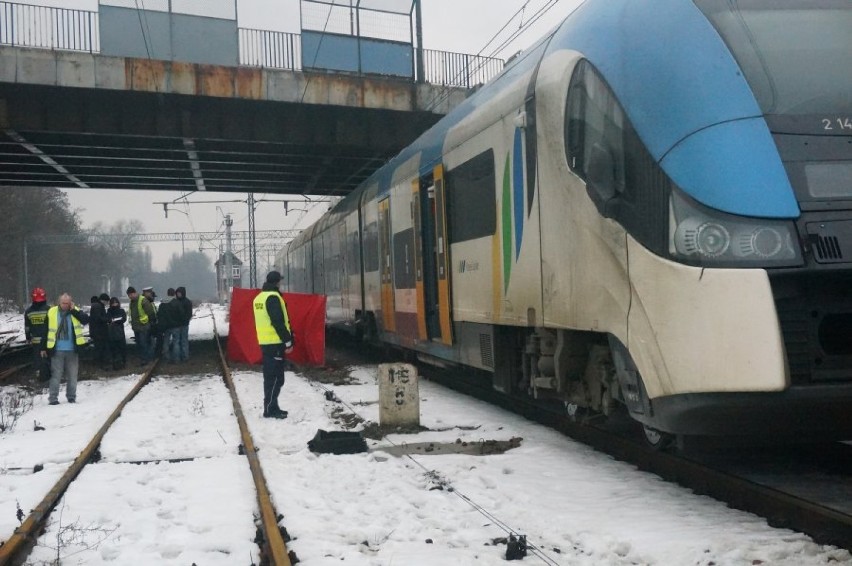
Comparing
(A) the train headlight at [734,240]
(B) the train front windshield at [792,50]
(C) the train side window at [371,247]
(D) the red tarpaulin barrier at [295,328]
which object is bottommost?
(D) the red tarpaulin barrier at [295,328]

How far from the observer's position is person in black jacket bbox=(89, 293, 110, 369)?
16.5 m

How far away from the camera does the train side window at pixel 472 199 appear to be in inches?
322

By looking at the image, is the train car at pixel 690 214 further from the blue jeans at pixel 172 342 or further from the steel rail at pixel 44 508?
the blue jeans at pixel 172 342

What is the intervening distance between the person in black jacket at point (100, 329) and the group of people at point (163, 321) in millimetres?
560

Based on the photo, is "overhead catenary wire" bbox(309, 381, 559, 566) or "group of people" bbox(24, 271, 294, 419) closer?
"overhead catenary wire" bbox(309, 381, 559, 566)

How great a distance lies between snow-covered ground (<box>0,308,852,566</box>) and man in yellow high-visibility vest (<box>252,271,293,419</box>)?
60 centimetres

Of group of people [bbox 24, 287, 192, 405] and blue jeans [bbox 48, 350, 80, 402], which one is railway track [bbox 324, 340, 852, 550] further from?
group of people [bbox 24, 287, 192, 405]

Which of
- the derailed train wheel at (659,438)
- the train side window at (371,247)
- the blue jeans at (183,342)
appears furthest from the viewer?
the blue jeans at (183,342)

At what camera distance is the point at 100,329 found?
56.3ft

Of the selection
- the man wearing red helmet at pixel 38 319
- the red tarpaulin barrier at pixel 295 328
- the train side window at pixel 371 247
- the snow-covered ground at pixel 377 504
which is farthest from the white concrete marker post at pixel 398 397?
the red tarpaulin barrier at pixel 295 328

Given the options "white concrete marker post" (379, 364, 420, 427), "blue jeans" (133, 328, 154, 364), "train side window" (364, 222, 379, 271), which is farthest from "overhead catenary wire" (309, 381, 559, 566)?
"blue jeans" (133, 328, 154, 364)

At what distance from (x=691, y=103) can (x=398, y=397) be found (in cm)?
470

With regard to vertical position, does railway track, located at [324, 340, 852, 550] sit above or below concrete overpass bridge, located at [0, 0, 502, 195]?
below

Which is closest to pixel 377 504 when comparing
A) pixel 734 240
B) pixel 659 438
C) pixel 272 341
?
pixel 659 438
